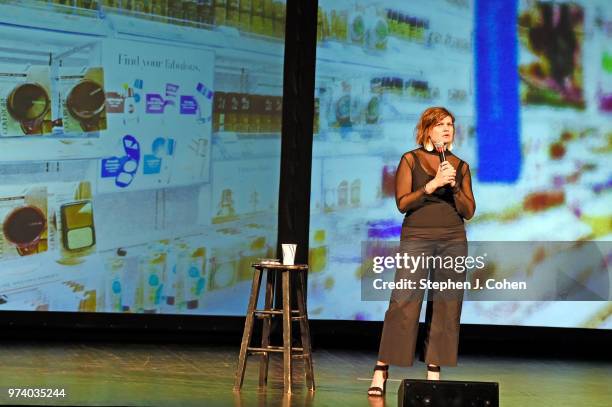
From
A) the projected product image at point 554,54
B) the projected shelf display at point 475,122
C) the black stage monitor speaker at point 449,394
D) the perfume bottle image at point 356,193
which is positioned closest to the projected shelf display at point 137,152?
the projected shelf display at point 475,122

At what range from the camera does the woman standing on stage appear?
482cm

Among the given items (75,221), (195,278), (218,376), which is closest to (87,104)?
(75,221)

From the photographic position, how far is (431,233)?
4.84 metres

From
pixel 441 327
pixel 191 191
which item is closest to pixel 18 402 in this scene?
pixel 441 327

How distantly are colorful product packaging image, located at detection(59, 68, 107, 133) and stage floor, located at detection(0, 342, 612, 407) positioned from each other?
1.41 meters

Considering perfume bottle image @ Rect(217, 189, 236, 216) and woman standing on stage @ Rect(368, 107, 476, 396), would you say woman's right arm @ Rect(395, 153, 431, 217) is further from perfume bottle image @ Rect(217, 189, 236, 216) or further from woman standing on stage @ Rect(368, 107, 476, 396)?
perfume bottle image @ Rect(217, 189, 236, 216)

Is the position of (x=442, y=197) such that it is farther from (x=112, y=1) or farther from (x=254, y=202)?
(x=112, y=1)

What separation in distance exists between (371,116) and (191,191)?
50.5 inches

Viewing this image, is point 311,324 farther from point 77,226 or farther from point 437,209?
point 437,209

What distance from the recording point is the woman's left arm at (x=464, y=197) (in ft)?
15.8

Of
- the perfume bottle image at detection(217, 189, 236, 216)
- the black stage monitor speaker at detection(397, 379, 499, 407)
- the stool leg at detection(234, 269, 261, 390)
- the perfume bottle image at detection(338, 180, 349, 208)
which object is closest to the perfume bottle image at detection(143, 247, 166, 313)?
the perfume bottle image at detection(217, 189, 236, 216)

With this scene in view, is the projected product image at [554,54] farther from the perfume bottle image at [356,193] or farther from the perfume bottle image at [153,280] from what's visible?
the perfume bottle image at [153,280]

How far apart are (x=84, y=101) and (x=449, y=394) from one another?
3844 millimetres

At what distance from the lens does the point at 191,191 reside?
23.6 ft
